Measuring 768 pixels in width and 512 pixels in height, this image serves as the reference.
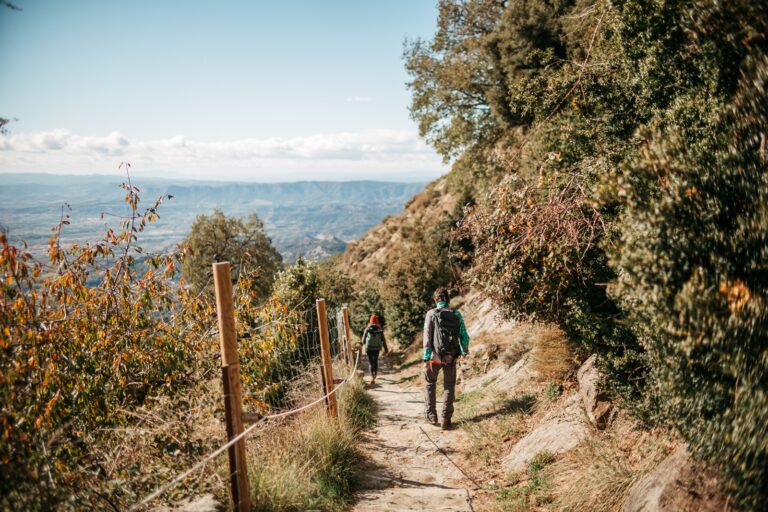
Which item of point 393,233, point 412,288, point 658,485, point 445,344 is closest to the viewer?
point 658,485

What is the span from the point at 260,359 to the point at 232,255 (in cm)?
2632

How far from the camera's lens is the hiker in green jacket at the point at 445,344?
23.5ft

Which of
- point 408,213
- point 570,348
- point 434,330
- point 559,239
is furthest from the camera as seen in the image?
point 408,213

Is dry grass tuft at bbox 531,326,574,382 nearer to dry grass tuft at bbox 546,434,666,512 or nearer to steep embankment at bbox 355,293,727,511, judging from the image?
steep embankment at bbox 355,293,727,511

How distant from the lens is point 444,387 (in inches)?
285

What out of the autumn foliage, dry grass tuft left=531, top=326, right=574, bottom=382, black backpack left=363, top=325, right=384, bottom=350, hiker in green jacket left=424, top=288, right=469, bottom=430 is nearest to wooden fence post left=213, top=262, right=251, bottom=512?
the autumn foliage

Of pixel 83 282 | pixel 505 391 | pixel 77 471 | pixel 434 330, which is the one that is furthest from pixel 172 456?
pixel 505 391

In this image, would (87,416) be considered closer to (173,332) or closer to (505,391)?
(173,332)

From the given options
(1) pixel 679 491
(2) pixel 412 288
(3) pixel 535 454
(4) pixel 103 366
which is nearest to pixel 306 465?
(4) pixel 103 366

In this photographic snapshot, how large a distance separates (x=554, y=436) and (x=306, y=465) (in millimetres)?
3332

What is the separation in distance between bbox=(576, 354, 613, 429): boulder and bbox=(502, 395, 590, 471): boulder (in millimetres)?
→ 141

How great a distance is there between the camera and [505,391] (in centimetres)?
779

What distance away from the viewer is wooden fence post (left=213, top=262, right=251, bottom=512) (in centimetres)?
357

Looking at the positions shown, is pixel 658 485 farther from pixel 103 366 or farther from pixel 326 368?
pixel 103 366
